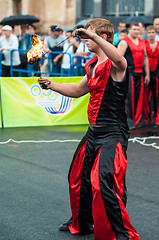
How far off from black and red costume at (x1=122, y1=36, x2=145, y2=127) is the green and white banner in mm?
1265

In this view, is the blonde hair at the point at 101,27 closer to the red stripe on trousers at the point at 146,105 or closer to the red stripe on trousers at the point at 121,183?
the red stripe on trousers at the point at 121,183

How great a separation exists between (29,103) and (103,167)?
21.3 feet

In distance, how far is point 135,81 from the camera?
9.94 metres

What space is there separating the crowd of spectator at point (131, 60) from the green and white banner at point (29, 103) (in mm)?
611

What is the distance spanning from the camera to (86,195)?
13.6 feet

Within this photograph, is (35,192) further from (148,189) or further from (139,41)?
(139,41)

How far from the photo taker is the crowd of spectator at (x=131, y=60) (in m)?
9.48

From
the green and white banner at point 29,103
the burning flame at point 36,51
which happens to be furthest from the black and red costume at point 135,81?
the burning flame at point 36,51

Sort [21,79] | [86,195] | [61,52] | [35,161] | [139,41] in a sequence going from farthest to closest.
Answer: [61,52] → [21,79] → [139,41] → [35,161] → [86,195]

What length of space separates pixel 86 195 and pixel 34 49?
1314 millimetres

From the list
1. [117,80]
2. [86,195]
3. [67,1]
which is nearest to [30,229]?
[86,195]

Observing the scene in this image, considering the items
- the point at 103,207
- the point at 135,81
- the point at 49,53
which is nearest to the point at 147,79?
the point at 135,81

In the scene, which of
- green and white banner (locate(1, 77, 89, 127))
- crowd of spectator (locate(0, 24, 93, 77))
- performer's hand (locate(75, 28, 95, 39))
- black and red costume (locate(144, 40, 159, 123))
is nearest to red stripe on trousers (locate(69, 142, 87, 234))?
performer's hand (locate(75, 28, 95, 39))

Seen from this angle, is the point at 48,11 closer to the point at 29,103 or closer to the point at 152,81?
the point at 152,81
